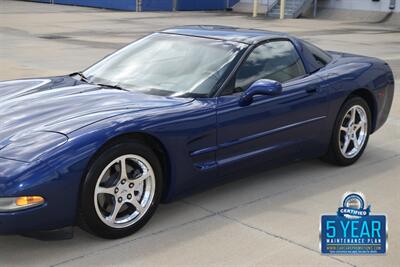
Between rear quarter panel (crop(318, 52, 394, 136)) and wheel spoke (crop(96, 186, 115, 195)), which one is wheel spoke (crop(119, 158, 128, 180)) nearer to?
wheel spoke (crop(96, 186, 115, 195))

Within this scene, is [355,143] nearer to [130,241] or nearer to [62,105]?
[130,241]

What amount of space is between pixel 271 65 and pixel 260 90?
2.09 feet

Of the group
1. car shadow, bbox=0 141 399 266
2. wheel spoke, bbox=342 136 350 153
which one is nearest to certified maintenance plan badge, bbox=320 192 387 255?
car shadow, bbox=0 141 399 266

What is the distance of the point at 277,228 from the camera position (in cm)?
398

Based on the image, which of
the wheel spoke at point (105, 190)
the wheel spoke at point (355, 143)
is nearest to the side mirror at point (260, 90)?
the wheel spoke at point (105, 190)

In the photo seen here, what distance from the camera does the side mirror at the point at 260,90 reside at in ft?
14.0

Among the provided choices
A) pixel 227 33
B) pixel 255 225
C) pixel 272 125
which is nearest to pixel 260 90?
pixel 272 125

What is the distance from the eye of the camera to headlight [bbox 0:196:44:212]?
3209mm

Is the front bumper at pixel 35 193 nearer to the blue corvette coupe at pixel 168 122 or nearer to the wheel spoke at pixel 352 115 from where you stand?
the blue corvette coupe at pixel 168 122

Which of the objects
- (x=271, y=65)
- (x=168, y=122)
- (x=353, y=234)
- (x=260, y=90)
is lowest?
(x=353, y=234)

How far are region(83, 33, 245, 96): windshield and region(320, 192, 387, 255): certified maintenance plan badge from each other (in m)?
1.30

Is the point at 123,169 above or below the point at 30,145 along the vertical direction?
below

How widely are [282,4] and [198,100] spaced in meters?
26.5

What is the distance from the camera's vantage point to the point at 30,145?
341 centimetres
